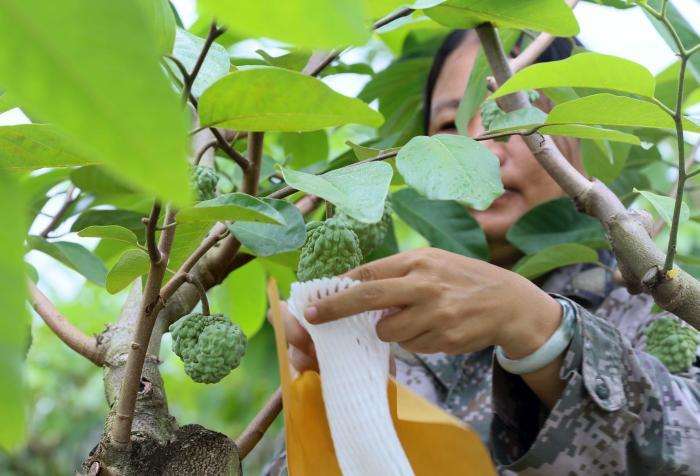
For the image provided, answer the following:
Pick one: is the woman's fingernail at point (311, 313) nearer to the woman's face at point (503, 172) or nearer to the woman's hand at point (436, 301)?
the woman's hand at point (436, 301)

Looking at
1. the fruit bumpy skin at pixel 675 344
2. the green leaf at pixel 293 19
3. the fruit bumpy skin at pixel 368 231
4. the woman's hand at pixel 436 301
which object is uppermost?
the green leaf at pixel 293 19

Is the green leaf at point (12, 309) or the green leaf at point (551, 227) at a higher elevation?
the green leaf at point (12, 309)

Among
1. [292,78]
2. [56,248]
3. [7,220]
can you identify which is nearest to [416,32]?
[56,248]

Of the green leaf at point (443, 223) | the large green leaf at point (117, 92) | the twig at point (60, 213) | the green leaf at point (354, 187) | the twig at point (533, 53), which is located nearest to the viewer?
the large green leaf at point (117, 92)

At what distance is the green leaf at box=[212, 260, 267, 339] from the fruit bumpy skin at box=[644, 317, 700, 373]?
0.62 meters

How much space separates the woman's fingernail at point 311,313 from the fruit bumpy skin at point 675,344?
25.5 inches

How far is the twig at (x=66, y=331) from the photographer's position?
0.86m

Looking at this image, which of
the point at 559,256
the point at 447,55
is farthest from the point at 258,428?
the point at 447,55

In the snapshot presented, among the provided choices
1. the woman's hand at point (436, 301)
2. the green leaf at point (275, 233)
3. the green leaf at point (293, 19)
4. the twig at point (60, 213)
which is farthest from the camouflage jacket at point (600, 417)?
the green leaf at point (293, 19)

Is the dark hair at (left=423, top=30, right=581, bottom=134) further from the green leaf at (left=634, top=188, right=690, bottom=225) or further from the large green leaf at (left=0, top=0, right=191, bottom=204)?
the large green leaf at (left=0, top=0, right=191, bottom=204)

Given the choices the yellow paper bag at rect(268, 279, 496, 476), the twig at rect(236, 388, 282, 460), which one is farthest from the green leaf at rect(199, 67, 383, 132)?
the twig at rect(236, 388, 282, 460)

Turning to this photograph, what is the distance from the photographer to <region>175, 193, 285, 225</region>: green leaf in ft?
1.79

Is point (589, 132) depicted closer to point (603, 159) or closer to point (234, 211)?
point (234, 211)

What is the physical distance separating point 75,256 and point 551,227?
75 centimetres
